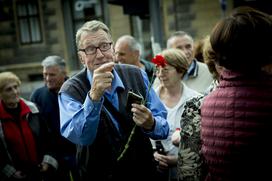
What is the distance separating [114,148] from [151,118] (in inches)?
10.9

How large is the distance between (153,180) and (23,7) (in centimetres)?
1433

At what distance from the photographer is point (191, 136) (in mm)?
1775

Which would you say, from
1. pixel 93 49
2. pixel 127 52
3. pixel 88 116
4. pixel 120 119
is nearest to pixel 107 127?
pixel 120 119

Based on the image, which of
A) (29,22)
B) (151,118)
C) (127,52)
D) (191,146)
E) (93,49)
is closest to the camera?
(191,146)

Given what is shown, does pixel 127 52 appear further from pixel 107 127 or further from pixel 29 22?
pixel 29 22

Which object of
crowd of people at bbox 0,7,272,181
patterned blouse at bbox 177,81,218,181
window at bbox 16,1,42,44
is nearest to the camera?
crowd of people at bbox 0,7,272,181

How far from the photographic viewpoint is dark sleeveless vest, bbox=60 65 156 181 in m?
2.02

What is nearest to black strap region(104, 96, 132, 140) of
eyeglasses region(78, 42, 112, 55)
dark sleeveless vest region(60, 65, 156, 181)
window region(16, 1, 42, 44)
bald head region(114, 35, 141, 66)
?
dark sleeveless vest region(60, 65, 156, 181)

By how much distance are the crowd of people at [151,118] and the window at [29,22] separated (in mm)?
11815

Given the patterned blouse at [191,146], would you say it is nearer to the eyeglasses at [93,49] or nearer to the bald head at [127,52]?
the eyeglasses at [93,49]

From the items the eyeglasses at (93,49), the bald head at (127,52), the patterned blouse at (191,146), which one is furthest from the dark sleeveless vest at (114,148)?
the bald head at (127,52)

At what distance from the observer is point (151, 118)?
1.94 meters

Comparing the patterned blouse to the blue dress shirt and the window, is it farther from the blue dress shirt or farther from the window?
the window

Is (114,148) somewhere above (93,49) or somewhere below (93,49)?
below
